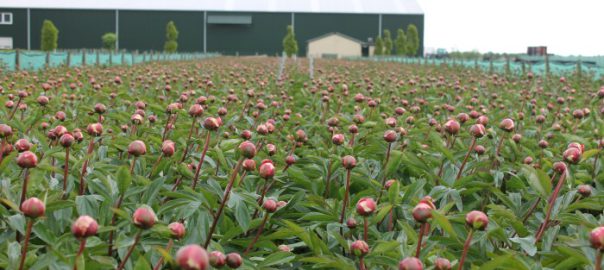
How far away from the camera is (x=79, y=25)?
39469mm

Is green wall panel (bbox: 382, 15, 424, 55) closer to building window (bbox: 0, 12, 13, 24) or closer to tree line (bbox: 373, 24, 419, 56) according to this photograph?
tree line (bbox: 373, 24, 419, 56)

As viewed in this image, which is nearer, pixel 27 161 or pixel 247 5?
pixel 27 161

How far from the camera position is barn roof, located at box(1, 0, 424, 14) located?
39.6m

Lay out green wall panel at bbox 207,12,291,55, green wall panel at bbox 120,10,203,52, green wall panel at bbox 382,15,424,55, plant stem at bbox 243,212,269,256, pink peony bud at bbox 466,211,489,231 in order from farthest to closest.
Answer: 1. green wall panel at bbox 382,15,424,55
2. green wall panel at bbox 207,12,291,55
3. green wall panel at bbox 120,10,203,52
4. plant stem at bbox 243,212,269,256
5. pink peony bud at bbox 466,211,489,231

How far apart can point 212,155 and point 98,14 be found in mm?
40564

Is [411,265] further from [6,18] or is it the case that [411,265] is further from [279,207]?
[6,18]

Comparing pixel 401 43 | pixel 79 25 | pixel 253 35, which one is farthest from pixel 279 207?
pixel 79 25

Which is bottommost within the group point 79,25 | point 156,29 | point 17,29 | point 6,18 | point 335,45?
point 335,45

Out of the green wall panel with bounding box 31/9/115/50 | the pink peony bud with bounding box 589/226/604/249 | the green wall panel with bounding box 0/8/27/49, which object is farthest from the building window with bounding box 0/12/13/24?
the pink peony bud with bounding box 589/226/604/249

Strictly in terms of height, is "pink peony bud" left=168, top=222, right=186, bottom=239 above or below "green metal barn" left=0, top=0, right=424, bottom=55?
below

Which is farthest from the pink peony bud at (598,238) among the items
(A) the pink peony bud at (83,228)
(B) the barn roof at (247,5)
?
(B) the barn roof at (247,5)

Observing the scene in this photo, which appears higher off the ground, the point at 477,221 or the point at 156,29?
the point at 156,29

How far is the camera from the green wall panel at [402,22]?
41.3 meters

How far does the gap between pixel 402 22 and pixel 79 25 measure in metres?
20.7
